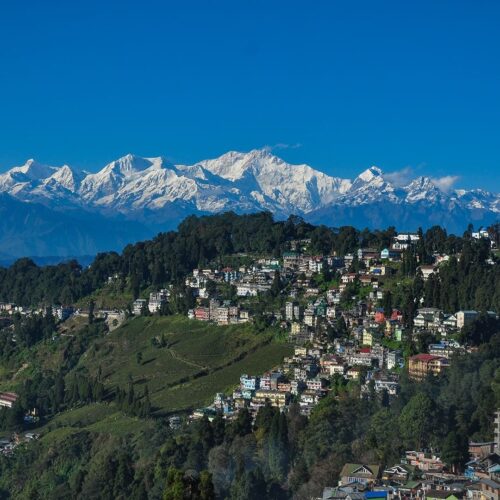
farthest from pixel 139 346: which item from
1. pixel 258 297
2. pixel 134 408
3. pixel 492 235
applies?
pixel 492 235

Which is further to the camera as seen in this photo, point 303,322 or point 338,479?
point 303,322

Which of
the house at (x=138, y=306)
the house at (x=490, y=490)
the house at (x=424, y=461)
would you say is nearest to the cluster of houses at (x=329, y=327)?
the house at (x=138, y=306)

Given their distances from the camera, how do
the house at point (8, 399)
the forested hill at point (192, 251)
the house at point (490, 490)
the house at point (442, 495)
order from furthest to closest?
the forested hill at point (192, 251) → the house at point (8, 399) → the house at point (442, 495) → the house at point (490, 490)

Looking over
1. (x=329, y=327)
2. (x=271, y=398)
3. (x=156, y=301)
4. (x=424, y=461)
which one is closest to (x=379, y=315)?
(x=329, y=327)

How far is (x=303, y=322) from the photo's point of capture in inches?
2564

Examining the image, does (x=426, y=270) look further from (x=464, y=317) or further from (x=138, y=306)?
(x=138, y=306)

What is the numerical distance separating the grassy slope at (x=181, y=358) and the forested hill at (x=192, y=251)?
891 centimetres

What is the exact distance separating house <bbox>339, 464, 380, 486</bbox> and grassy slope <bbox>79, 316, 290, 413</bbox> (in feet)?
67.7

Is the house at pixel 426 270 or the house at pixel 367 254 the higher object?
the house at pixel 367 254

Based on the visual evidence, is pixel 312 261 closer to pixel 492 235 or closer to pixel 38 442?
pixel 492 235

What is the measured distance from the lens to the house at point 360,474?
35.4 meters

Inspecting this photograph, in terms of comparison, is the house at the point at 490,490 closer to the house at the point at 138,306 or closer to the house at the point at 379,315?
the house at the point at 379,315

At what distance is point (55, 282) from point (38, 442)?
120 ft

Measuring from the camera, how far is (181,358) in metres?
64.8
